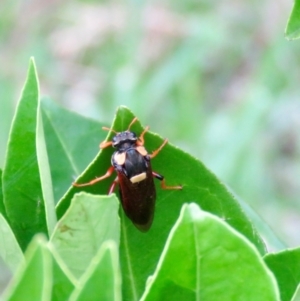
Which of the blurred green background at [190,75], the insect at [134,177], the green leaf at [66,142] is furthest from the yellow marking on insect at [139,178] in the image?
the blurred green background at [190,75]

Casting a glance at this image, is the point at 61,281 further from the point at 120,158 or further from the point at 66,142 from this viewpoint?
the point at 120,158

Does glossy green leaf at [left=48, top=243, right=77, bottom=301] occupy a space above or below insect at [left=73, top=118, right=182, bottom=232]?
below

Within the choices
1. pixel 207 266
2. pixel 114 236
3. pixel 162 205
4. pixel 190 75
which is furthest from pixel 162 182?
pixel 190 75

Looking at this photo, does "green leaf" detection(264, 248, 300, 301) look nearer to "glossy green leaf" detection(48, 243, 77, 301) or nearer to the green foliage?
the green foliage

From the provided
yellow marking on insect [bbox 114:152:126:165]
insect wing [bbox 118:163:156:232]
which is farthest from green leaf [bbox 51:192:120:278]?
yellow marking on insect [bbox 114:152:126:165]

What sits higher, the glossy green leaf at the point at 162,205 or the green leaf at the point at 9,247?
the glossy green leaf at the point at 162,205

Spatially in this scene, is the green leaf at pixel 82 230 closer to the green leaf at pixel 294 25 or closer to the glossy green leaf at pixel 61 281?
the glossy green leaf at pixel 61 281
